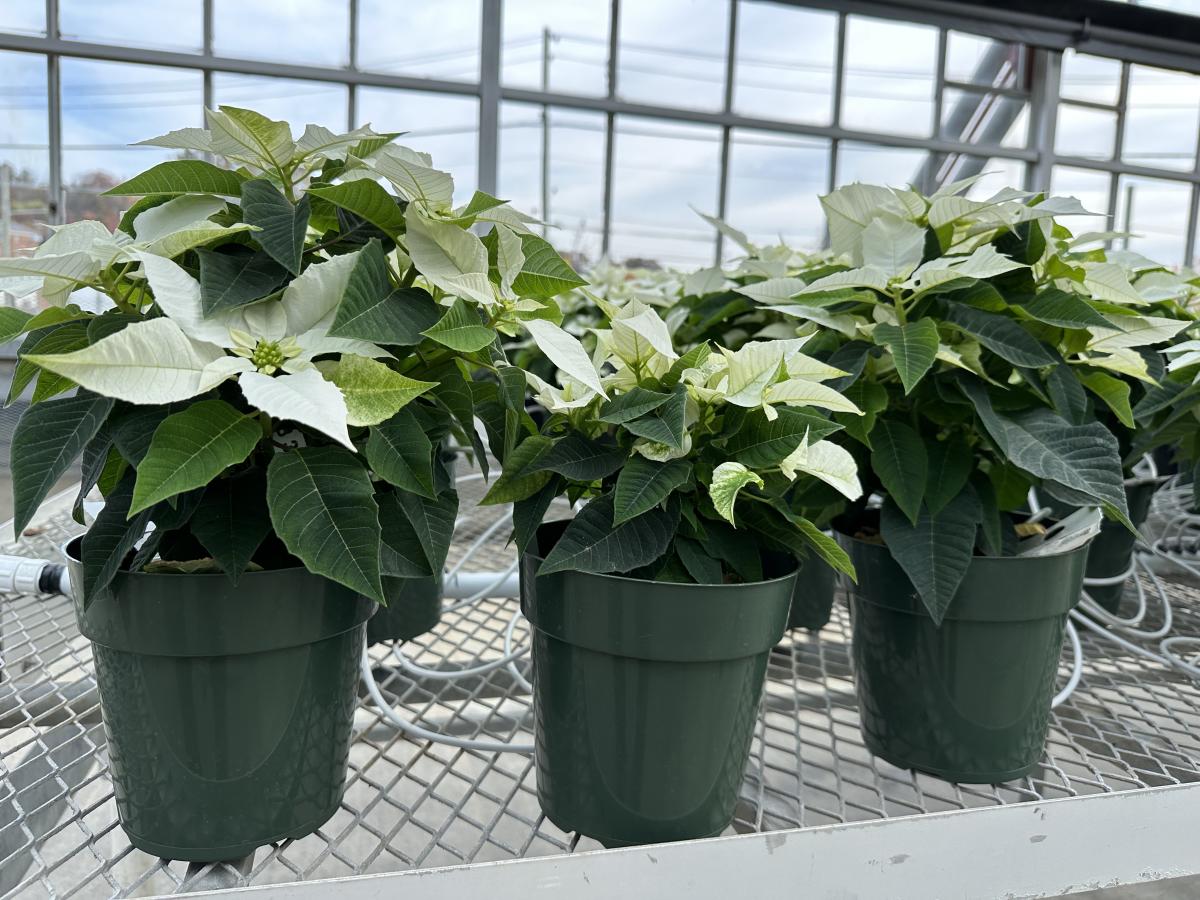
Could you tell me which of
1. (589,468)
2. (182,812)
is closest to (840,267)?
(589,468)

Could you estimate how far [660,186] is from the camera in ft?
18.2

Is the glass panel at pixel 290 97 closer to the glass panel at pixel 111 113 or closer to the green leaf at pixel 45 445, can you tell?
the glass panel at pixel 111 113

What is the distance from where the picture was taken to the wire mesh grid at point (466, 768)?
→ 1.71 ft

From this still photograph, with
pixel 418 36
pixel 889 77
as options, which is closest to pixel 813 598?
pixel 418 36

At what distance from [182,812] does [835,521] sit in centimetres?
53

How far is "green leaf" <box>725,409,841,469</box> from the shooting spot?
487 mm

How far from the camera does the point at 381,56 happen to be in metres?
4.98

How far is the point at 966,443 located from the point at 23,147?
5.64 metres

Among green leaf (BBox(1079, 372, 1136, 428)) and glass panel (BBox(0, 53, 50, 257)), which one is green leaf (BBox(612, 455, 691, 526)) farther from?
glass panel (BBox(0, 53, 50, 257))

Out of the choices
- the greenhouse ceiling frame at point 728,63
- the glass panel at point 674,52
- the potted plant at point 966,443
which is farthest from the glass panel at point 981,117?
the potted plant at point 966,443

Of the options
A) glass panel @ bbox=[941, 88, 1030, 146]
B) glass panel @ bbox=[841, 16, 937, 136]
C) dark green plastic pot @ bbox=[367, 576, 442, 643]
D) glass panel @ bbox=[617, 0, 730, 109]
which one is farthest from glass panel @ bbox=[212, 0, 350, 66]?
dark green plastic pot @ bbox=[367, 576, 442, 643]

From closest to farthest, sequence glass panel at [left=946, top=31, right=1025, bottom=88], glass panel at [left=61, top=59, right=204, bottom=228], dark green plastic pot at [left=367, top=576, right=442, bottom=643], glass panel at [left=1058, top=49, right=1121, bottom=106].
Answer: dark green plastic pot at [left=367, top=576, right=442, bottom=643] → glass panel at [left=61, top=59, right=204, bottom=228] → glass panel at [left=946, top=31, right=1025, bottom=88] → glass panel at [left=1058, top=49, right=1121, bottom=106]

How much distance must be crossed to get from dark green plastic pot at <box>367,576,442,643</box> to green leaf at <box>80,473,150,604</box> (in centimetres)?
38

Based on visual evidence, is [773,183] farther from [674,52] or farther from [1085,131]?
[1085,131]
